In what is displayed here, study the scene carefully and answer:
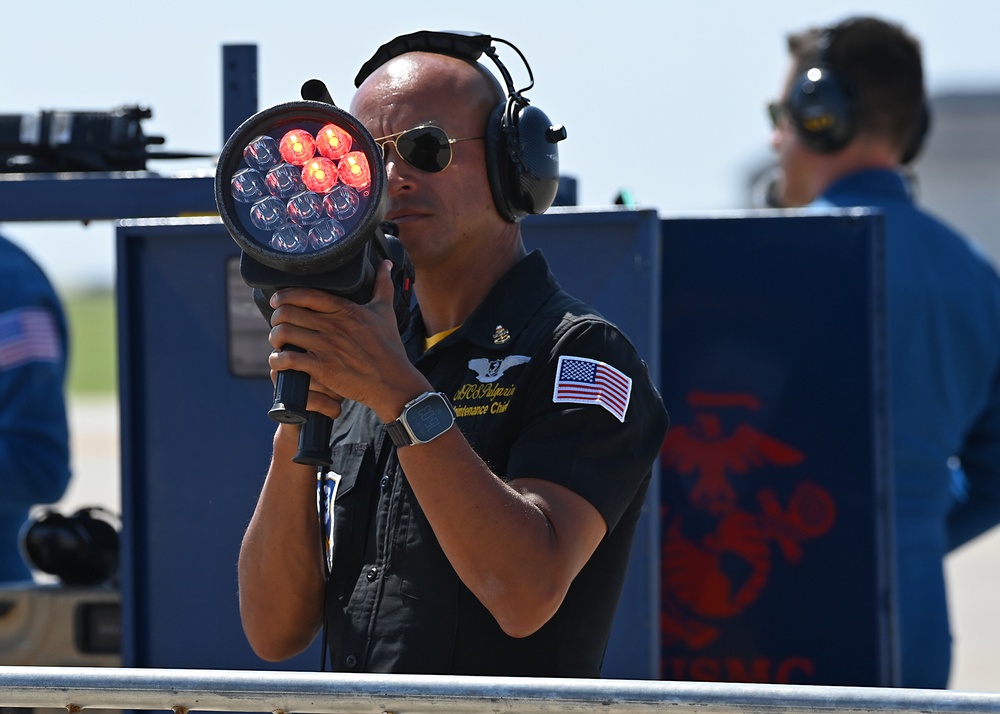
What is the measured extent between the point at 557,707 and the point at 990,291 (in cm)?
211

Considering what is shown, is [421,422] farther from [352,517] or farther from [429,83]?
[429,83]

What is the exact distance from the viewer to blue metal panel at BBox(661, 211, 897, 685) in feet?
9.14

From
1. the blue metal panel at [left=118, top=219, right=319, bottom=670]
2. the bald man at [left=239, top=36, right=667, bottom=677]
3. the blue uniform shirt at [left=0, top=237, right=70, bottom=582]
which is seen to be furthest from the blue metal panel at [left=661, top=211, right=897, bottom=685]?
the blue uniform shirt at [left=0, top=237, right=70, bottom=582]

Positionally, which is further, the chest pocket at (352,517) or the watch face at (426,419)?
the chest pocket at (352,517)

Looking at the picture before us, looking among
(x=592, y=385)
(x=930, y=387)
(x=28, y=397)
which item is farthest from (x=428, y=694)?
(x=28, y=397)

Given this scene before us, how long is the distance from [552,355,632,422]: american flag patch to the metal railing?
39cm

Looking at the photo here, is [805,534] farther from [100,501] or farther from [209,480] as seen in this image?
[100,501]

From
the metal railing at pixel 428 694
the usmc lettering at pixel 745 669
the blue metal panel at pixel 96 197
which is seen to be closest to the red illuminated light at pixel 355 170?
the metal railing at pixel 428 694

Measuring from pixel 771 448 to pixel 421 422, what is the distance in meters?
1.48

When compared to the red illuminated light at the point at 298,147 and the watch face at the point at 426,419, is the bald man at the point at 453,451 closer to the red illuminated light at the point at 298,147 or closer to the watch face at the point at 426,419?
the watch face at the point at 426,419

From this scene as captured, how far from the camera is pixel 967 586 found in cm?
964

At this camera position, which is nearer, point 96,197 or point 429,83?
point 429,83

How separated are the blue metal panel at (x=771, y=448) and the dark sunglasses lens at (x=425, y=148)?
1.18 meters

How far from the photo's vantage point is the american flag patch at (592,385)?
1639 mm
